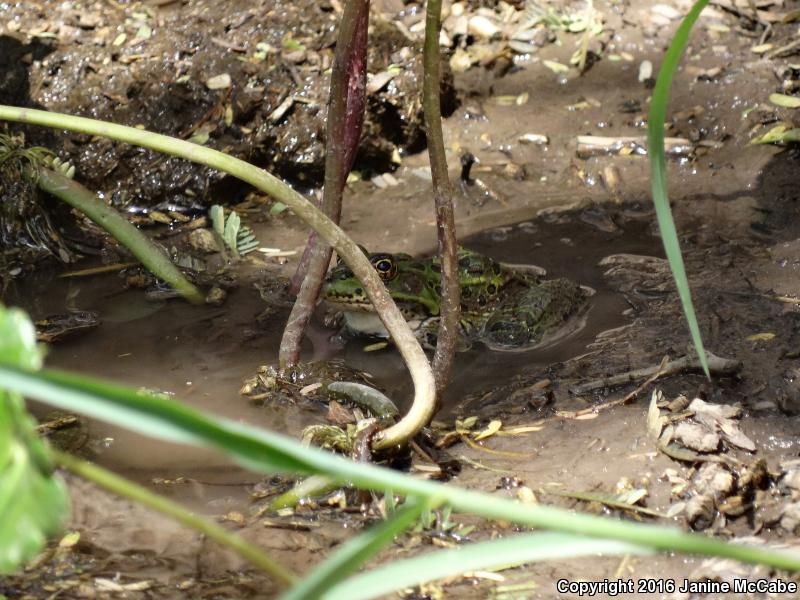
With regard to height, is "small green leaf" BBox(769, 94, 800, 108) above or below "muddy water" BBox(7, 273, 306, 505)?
above

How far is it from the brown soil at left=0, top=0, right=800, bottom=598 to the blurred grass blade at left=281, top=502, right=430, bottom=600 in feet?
4.29

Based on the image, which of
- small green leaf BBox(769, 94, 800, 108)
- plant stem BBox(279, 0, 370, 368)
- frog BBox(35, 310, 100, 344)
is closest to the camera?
plant stem BBox(279, 0, 370, 368)

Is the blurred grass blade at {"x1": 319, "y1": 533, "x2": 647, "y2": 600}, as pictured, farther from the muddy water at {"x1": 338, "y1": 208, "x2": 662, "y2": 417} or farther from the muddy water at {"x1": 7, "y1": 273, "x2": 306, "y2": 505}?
the muddy water at {"x1": 338, "y1": 208, "x2": 662, "y2": 417}

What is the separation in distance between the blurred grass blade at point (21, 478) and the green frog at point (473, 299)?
315 centimetres

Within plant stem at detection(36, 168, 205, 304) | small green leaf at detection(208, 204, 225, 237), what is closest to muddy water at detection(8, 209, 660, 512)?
plant stem at detection(36, 168, 205, 304)

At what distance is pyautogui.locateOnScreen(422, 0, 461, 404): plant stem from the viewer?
8.77ft

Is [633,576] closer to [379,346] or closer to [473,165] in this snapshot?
[379,346]

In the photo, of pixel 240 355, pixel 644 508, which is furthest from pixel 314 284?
pixel 644 508

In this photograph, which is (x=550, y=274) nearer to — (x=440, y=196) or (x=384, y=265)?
(x=384, y=265)

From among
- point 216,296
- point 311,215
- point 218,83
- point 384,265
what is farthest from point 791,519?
point 218,83

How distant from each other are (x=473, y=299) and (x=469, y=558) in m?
3.63

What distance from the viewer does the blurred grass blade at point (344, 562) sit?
1.11m

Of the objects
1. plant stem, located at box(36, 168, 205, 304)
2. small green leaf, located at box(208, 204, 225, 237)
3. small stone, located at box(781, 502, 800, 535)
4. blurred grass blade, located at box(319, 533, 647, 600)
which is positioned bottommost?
small stone, located at box(781, 502, 800, 535)

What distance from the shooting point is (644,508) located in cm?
277
